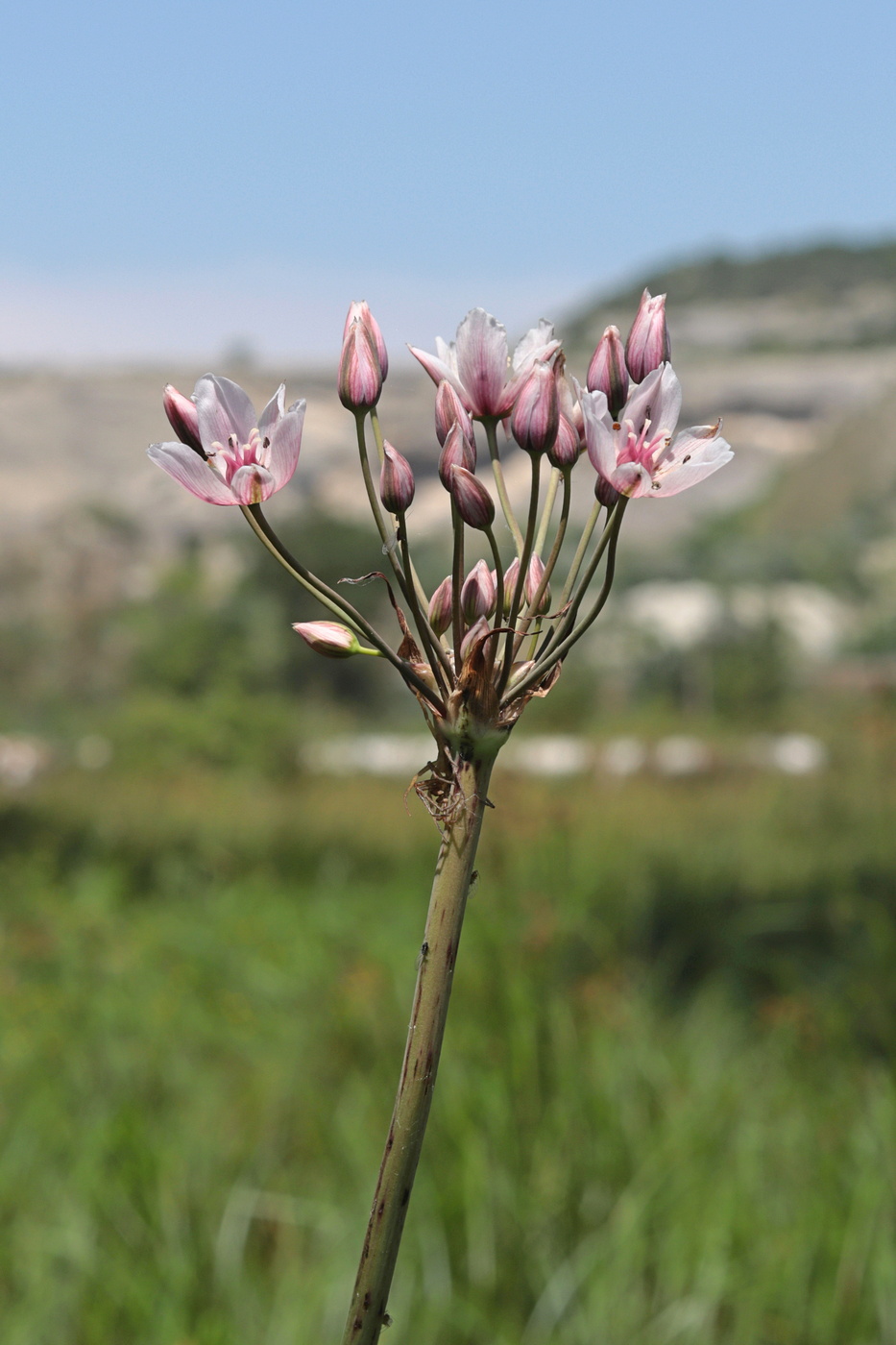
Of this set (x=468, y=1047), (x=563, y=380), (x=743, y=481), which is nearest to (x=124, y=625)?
(x=468, y=1047)

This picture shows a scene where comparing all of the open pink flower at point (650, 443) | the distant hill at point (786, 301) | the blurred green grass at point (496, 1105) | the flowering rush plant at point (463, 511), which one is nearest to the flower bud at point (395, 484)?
the flowering rush plant at point (463, 511)

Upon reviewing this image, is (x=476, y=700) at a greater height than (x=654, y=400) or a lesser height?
lesser

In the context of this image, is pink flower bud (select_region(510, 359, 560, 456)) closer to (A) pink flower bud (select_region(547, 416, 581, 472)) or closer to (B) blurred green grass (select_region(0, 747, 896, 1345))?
(A) pink flower bud (select_region(547, 416, 581, 472))

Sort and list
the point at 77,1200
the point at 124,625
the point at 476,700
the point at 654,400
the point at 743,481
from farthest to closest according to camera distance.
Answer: the point at 743,481, the point at 124,625, the point at 77,1200, the point at 654,400, the point at 476,700

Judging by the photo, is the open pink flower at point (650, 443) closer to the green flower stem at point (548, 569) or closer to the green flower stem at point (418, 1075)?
the green flower stem at point (548, 569)

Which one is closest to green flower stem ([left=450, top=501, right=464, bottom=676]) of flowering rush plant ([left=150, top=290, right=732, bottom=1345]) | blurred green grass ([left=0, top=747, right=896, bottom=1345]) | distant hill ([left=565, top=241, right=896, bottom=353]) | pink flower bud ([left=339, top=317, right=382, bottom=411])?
flowering rush plant ([left=150, top=290, right=732, bottom=1345])

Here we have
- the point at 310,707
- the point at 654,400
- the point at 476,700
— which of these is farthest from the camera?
the point at 310,707

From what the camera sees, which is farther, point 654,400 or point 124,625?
point 124,625

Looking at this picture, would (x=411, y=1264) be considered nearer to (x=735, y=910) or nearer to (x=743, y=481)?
(x=735, y=910)
